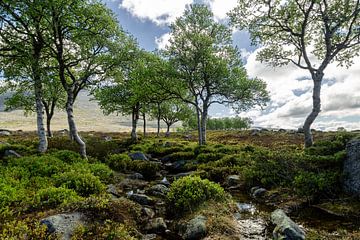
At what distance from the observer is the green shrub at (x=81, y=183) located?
37.7ft

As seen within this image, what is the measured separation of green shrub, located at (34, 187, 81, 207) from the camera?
370 inches

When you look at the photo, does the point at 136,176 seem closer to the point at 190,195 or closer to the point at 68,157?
the point at 68,157

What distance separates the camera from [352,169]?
38.2 feet

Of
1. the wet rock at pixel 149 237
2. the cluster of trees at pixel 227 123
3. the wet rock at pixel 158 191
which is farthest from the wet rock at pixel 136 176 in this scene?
the cluster of trees at pixel 227 123

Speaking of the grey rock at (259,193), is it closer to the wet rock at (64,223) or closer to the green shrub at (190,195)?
the green shrub at (190,195)

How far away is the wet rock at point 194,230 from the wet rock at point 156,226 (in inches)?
27.4

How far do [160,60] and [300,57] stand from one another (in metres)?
17.1

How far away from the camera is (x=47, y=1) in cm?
1727

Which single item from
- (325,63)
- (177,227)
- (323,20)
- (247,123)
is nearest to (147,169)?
(177,227)

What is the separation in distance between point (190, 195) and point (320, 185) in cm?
614

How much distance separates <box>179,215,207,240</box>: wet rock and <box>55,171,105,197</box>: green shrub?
4764 millimetres

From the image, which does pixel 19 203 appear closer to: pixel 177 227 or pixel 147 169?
pixel 177 227

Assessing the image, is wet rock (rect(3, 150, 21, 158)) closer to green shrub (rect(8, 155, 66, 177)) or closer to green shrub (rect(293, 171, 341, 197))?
green shrub (rect(8, 155, 66, 177))

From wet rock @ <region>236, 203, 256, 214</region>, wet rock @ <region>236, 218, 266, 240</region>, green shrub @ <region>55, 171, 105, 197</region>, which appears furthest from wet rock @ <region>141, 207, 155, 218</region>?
wet rock @ <region>236, 203, 256, 214</region>
